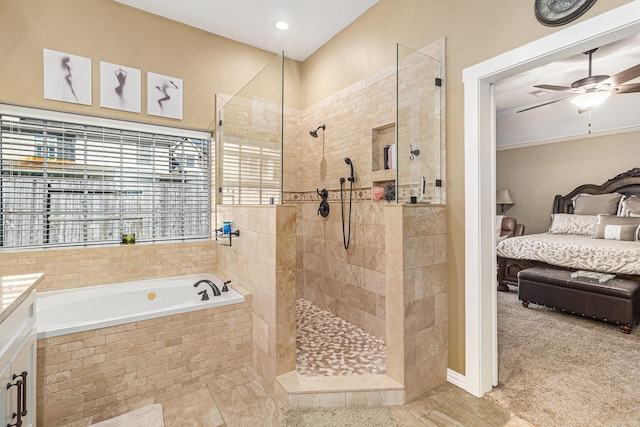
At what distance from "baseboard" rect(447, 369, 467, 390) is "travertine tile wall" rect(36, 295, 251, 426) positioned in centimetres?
153

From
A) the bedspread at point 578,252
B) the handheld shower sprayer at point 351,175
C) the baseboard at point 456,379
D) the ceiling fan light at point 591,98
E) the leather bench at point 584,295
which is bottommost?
the baseboard at point 456,379

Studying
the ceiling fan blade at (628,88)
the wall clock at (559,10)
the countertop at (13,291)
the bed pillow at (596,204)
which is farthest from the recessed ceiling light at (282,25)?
the bed pillow at (596,204)

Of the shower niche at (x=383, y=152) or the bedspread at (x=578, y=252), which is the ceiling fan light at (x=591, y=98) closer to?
the bedspread at (x=578, y=252)

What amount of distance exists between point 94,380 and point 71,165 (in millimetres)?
1945

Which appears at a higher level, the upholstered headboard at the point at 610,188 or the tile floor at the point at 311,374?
the upholstered headboard at the point at 610,188

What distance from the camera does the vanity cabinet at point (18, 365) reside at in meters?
1.15

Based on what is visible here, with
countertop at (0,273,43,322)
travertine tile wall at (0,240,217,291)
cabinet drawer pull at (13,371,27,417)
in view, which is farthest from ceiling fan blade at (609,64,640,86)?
cabinet drawer pull at (13,371,27,417)

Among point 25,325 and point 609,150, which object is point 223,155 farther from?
point 609,150

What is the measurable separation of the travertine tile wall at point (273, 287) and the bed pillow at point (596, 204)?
203 inches

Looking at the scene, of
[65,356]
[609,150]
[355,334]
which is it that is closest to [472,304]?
[355,334]

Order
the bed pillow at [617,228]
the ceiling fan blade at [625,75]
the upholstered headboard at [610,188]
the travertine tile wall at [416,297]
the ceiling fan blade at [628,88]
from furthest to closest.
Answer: the upholstered headboard at [610,188]
the bed pillow at [617,228]
the ceiling fan blade at [628,88]
the ceiling fan blade at [625,75]
the travertine tile wall at [416,297]

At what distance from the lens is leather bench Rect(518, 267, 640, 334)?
3.15 m

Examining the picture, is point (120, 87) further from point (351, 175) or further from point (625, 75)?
point (625, 75)

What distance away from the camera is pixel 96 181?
3.00 metres
